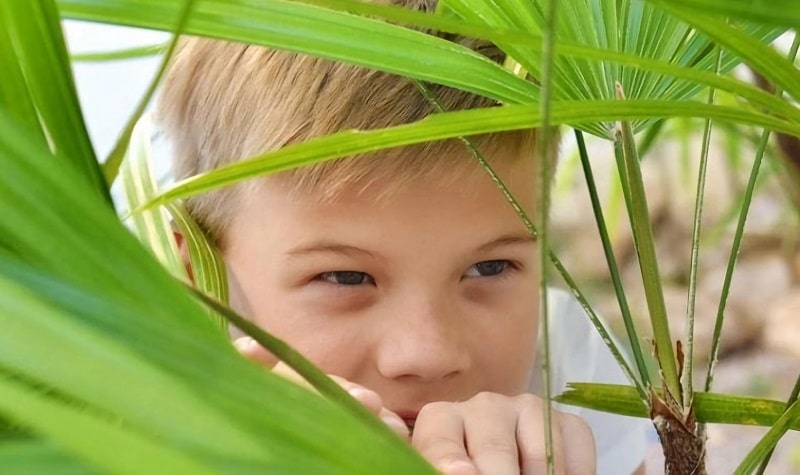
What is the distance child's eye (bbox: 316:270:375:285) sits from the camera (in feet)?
1.86

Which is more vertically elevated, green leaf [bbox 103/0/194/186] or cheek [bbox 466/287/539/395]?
cheek [bbox 466/287/539/395]

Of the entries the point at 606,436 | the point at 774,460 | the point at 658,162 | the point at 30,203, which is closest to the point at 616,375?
the point at 606,436

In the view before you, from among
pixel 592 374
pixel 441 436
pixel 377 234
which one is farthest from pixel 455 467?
pixel 592 374

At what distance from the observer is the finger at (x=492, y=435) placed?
32cm

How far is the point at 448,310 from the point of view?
0.56 m

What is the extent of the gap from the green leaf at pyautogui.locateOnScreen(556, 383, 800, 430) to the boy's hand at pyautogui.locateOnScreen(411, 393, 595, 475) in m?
0.03

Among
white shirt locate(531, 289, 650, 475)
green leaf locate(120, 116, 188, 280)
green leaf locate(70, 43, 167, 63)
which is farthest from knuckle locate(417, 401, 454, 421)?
white shirt locate(531, 289, 650, 475)

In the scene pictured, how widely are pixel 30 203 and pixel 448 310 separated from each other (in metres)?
0.43

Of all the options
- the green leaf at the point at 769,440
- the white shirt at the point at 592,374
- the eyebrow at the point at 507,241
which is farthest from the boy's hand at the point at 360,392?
the white shirt at the point at 592,374

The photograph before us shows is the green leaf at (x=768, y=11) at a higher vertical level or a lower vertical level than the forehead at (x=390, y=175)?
lower

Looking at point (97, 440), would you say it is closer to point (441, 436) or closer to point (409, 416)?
point (441, 436)

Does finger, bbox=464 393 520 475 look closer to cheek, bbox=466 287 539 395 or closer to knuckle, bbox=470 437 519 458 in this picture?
knuckle, bbox=470 437 519 458

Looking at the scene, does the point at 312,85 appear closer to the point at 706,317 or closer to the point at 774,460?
the point at 774,460

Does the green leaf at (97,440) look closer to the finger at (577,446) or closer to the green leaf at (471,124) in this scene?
the green leaf at (471,124)
